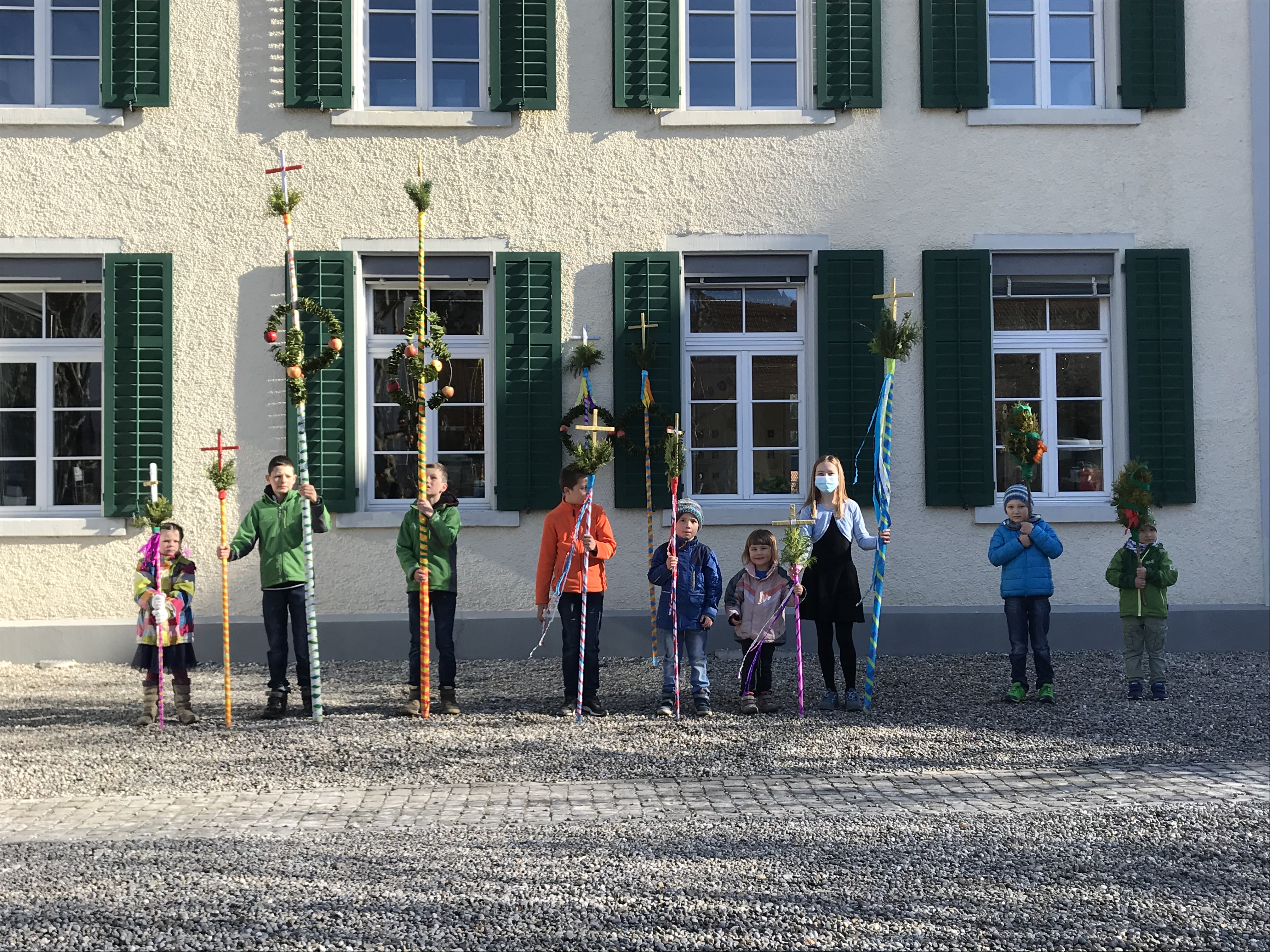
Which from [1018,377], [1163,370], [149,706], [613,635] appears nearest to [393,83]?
[613,635]

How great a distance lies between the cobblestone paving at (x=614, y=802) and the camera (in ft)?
17.3

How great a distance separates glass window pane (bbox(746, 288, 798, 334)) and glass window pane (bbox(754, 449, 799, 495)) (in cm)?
99

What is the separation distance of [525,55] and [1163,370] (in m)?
5.63

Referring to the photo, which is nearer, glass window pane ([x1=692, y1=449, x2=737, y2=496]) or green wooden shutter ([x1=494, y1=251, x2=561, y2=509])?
green wooden shutter ([x1=494, y1=251, x2=561, y2=509])

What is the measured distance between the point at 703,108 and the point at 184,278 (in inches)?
169

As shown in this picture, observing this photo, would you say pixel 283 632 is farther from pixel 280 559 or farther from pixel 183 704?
pixel 183 704

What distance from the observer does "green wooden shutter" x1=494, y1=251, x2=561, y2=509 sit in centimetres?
988

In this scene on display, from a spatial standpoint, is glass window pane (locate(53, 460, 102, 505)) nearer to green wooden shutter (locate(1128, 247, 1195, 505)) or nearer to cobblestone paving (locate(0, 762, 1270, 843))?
cobblestone paving (locate(0, 762, 1270, 843))

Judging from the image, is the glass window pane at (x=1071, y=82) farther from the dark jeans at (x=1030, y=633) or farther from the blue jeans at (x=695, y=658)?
the blue jeans at (x=695, y=658)

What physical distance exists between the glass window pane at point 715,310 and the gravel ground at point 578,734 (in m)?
2.88

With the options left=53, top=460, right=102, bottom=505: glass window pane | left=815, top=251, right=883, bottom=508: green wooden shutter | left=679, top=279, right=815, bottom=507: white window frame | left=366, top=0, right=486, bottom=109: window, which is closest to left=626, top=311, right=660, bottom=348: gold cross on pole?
left=679, top=279, right=815, bottom=507: white window frame

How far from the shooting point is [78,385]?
10.0 meters

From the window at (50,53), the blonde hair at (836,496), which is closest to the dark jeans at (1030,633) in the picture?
the blonde hair at (836,496)

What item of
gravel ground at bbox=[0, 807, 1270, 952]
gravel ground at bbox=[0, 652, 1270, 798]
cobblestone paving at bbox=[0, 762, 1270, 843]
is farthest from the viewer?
gravel ground at bbox=[0, 652, 1270, 798]
